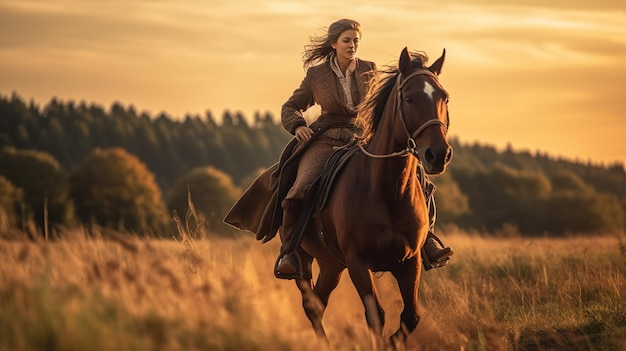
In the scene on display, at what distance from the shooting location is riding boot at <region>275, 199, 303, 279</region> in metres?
10.1

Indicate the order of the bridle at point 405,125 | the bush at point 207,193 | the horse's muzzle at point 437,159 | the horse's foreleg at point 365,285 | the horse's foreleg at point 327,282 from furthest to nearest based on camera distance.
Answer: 1. the bush at point 207,193
2. the horse's foreleg at point 327,282
3. the horse's foreleg at point 365,285
4. the bridle at point 405,125
5. the horse's muzzle at point 437,159

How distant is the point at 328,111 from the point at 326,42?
734 millimetres

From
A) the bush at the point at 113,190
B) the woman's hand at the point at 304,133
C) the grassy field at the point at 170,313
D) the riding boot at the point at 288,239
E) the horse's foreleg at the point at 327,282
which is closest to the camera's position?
the grassy field at the point at 170,313

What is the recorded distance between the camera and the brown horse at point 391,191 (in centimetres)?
854

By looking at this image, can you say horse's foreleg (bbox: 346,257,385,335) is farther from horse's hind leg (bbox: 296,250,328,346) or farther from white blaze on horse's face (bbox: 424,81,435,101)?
white blaze on horse's face (bbox: 424,81,435,101)

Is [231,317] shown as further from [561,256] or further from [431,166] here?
[561,256]

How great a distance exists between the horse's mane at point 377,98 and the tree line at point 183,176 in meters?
2.36

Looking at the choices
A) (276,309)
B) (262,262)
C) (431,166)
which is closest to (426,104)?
(431,166)

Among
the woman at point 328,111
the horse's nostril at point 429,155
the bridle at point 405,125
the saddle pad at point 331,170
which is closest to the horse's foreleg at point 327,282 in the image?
the woman at point 328,111

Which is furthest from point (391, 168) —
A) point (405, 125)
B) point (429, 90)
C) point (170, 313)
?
point (170, 313)

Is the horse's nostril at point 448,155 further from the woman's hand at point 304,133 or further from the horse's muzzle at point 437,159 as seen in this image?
the woman's hand at point 304,133

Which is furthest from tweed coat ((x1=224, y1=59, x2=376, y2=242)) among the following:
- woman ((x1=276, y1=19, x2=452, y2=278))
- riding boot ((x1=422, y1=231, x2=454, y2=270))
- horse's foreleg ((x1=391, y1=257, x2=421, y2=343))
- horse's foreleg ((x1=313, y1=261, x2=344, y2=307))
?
horse's foreleg ((x1=391, y1=257, x2=421, y2=343))

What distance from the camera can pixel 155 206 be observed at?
77562 millimetres

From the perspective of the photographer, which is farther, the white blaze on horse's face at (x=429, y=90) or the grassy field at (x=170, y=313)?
the white blaze on horse's face at (x=429, y=90)
